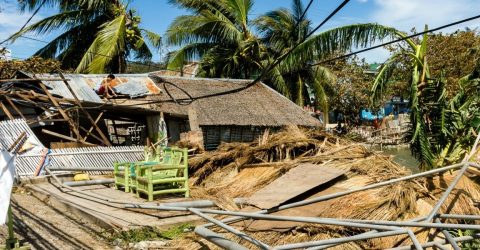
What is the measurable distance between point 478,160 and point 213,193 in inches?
187

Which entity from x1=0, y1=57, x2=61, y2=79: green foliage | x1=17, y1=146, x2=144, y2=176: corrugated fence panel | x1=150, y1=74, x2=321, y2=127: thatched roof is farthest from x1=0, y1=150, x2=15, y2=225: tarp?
x1=0, y1=57, x2=61, y2=79: green foliage

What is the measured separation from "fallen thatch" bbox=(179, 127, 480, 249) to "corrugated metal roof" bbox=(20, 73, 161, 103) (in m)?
4.89

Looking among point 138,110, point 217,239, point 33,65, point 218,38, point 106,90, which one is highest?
point 218,38

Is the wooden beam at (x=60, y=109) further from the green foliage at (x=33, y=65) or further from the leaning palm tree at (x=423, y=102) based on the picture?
the leaning palm tree at (x=423, y=102)

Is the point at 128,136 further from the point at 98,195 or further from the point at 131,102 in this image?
the point at 98,195

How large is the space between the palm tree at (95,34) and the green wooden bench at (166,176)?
894 centimetres

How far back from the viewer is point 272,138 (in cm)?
1094

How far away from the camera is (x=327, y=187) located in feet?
24.4

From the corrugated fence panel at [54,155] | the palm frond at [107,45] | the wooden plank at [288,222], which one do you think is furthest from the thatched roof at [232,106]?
the wooden plank at [288,222]

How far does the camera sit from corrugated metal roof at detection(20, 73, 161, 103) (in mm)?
13673

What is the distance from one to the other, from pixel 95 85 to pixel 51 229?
8691mm

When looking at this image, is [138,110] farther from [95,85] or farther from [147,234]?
Answer: [147,234]

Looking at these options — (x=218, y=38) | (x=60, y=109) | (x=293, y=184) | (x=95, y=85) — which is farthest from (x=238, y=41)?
(x=293, y=184)

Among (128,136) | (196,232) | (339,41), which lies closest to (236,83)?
(128,136)
